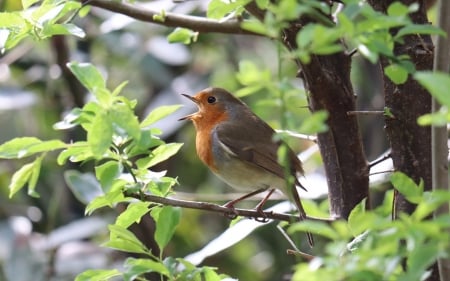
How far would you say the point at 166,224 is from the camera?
5.80 ft

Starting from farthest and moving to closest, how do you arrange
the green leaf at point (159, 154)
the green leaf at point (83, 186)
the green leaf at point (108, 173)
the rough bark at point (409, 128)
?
1. the green leaf at point (83, 186)
2. the rough bark at point (409, 128)
3. the green leaf at point (159, 154)
4. the green leaf at point (108, 173)

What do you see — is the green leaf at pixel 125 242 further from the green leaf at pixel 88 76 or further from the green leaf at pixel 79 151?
the green leaf at pixel 88 76

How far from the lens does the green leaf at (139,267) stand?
1.55 metres

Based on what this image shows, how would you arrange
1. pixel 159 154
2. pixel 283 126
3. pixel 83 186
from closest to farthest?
1. pixel 283 126
2. pixel 159 154
3. pixel 83 186

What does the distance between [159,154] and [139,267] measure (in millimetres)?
330

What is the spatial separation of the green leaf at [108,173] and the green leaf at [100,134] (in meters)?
0.12

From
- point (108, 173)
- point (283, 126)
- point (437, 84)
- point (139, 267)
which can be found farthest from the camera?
point (108, 173)

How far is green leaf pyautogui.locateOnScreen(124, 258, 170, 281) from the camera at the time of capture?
1552 mm

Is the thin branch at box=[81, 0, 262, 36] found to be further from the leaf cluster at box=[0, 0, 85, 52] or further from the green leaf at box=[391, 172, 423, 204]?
the green leaf at box=[391, 172, 423, 204]

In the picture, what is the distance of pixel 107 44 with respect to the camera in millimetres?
4434

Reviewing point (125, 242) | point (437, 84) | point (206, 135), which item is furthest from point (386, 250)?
point (206, 135)

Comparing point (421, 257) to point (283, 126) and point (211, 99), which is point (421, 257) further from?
point (211, 99)

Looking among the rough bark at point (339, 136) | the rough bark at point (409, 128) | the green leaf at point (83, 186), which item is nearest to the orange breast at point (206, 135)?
the green leaf at point (83, 186)

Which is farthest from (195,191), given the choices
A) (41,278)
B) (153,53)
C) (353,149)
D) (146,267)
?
(146,267)
